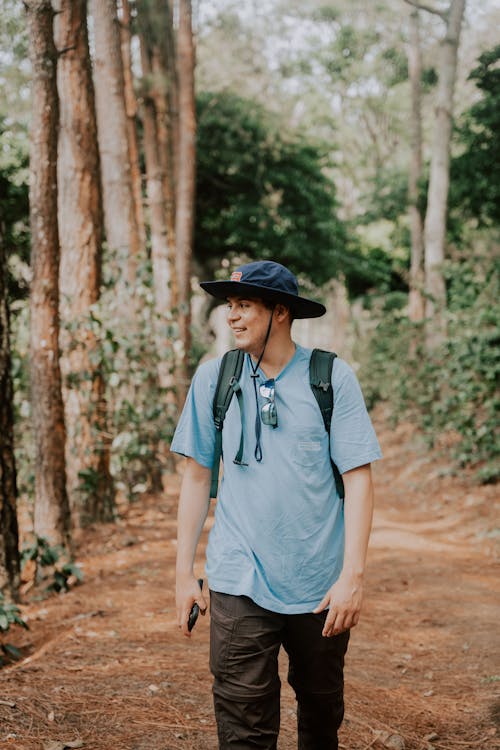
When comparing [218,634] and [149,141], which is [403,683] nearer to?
[218,634]

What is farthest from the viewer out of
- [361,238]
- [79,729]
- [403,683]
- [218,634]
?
[361,238]

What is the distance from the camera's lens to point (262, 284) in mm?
3016

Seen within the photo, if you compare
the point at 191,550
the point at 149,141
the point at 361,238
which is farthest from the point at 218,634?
the point at 361,238

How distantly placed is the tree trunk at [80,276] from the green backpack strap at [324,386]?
5.56m

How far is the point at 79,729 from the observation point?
3.91 m

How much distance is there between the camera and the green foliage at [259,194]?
2453 cm

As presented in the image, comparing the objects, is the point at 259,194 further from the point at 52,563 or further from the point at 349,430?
the point at 349,430

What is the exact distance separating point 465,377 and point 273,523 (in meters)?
8.94

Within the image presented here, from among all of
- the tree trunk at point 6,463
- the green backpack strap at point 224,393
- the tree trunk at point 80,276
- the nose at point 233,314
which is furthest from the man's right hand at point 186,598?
the tree trunk at point 80,276

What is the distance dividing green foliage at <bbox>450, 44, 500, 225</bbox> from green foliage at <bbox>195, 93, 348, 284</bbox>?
8.88m

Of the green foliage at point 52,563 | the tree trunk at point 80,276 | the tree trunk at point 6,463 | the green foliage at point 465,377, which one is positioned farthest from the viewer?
the green foliage at point 465,377

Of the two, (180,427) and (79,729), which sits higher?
(180,427)

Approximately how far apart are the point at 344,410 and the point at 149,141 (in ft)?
43.6

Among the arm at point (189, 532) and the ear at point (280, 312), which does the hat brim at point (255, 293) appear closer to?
the ear at point (280, 312)
